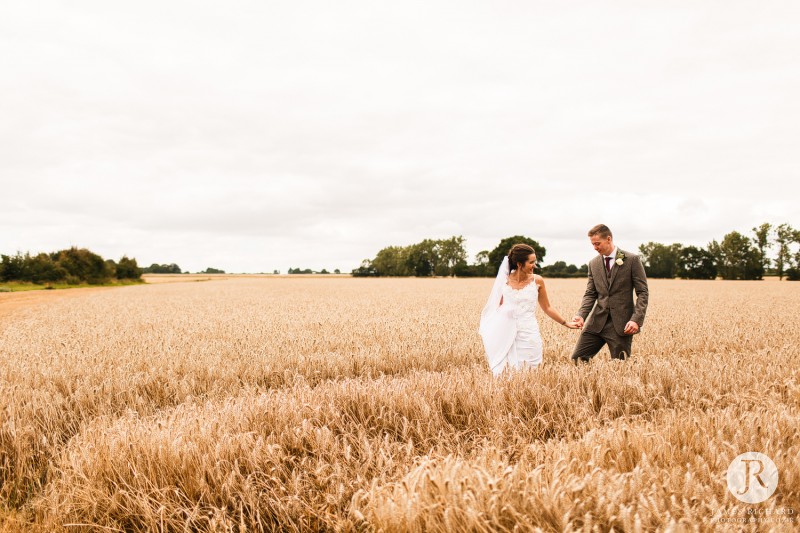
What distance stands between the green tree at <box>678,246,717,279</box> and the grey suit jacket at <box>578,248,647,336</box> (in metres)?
108

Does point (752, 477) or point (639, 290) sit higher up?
point (639, 290)

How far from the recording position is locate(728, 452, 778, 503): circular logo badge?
210cm

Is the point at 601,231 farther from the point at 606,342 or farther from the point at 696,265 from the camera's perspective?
the point at 696,265

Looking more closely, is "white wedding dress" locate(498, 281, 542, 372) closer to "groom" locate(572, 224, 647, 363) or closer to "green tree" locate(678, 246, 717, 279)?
"groom" locate(572, 224, 647, 363)

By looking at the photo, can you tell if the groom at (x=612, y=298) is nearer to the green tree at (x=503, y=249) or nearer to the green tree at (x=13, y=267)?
the green tree at (x=13, y=267)

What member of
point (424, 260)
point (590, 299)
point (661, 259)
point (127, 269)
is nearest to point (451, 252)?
point (424, 260)

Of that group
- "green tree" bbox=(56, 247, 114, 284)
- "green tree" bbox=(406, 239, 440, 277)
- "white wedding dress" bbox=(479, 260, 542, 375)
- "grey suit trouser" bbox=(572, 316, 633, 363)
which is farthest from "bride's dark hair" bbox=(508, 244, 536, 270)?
"green tree" bbox=(406, 239, 440, 277)

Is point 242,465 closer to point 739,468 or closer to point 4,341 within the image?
point 739,468

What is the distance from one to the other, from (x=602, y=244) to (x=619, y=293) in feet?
2.52

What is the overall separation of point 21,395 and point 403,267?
→ 402 ft

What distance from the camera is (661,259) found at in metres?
114

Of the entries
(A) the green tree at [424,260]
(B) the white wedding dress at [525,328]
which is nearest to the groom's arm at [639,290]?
(B) the white wedding dress at [525,328]

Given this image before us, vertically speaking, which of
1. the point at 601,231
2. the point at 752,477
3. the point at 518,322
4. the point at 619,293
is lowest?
the point at 752,477

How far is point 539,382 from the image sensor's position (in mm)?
4336
